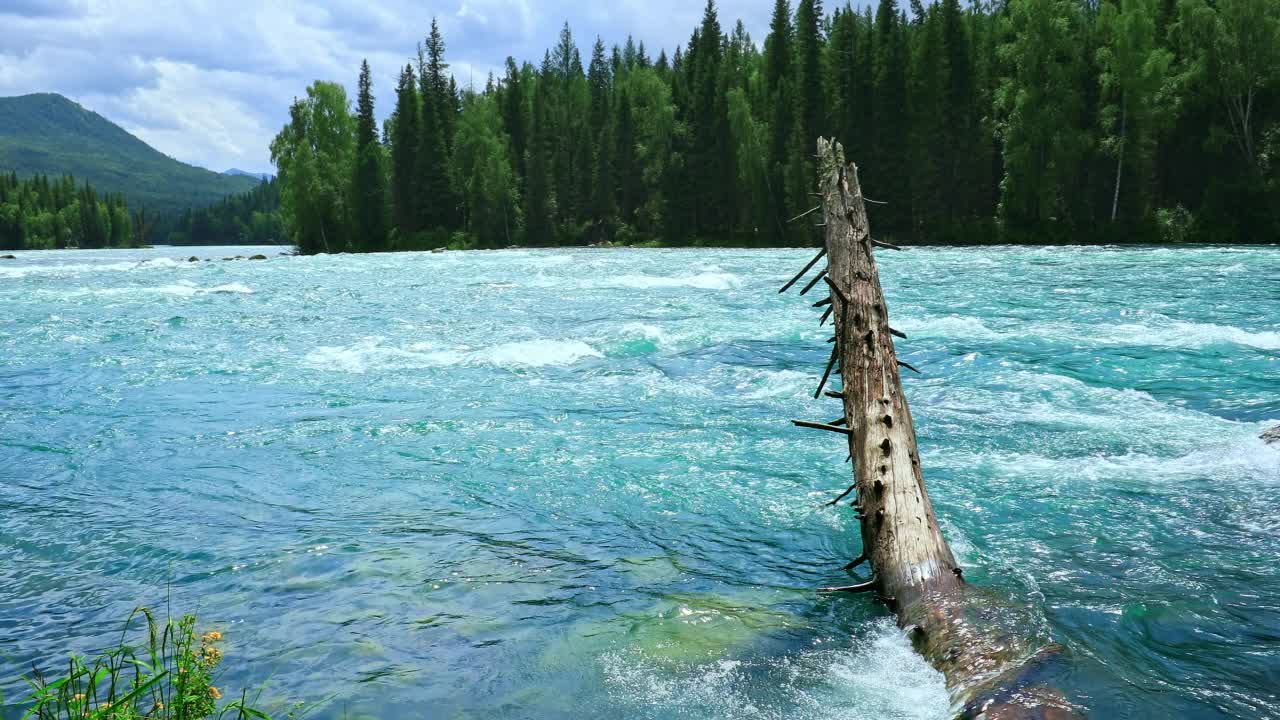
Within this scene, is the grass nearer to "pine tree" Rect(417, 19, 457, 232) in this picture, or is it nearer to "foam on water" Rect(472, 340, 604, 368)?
"foam on water" Rect(472, 340, 604, 368)

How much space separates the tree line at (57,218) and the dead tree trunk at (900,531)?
13871 cm

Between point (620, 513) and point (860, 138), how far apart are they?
5663 cm

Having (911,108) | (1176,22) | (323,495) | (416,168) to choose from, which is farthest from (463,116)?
(323,495)

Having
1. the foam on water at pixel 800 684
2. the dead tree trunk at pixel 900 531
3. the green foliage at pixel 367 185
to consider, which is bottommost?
the foam on water at pixel 800 684

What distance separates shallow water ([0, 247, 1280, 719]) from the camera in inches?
156

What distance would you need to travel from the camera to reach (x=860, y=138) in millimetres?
58562

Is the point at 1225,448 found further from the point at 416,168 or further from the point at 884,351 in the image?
the point at 416,168

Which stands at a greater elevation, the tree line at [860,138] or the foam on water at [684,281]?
the tree line at [860,138]

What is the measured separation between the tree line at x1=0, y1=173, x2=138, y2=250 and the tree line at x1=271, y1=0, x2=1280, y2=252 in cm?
7314

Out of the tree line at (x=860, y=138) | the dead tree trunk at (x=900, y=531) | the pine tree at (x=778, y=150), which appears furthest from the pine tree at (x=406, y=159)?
the dead tree trunk at (x=900, y=531)

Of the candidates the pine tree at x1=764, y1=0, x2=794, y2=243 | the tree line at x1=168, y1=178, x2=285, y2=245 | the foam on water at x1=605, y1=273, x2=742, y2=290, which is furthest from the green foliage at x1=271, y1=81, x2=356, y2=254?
the tree line at x1=168, y1=178, x2=285, y2=245

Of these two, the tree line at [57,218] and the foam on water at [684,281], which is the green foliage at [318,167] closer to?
the foam on water at [684,281]

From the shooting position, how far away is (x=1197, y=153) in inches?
1736

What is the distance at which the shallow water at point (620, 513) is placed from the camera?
396cm
